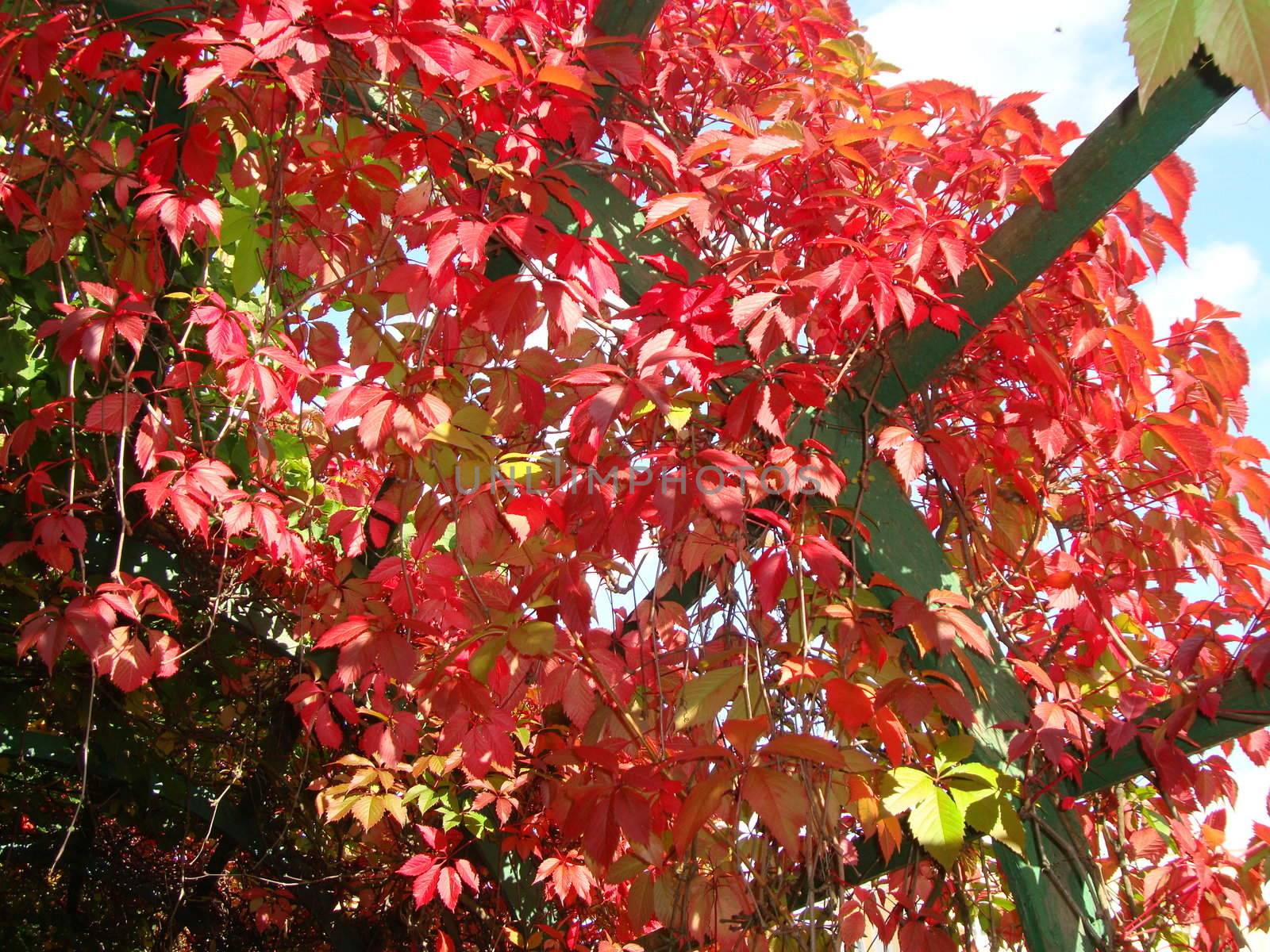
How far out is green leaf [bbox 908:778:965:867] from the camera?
3.88 feet

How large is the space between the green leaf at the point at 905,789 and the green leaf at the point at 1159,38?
3.27 feet

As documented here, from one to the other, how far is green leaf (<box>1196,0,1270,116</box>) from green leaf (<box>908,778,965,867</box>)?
99 centimetres

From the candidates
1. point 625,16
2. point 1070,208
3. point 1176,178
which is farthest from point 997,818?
point 625,16

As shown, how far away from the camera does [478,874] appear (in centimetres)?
285

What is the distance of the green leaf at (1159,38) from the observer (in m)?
0.42

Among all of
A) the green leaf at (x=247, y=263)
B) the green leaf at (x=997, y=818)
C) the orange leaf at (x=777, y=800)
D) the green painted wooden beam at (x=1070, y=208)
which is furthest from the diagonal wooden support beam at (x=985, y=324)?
the green leaf at (x=247, y=263)

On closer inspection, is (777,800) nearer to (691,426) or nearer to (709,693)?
(709,693)

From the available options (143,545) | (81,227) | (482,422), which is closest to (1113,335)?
(482,422)

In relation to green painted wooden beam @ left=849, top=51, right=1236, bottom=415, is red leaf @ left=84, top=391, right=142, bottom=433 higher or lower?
higher

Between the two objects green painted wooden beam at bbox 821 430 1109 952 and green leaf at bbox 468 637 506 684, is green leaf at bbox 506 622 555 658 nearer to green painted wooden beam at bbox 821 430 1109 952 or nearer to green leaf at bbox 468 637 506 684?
green leaf at bbox 468 637 506 684

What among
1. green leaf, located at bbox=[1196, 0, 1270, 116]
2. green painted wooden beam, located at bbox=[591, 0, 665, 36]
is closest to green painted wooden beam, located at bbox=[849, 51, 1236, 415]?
green painted wooden beam, located at bbox=[591, 0, 665, 36]

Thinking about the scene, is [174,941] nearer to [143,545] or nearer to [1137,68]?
[143,545]

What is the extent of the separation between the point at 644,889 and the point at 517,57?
4.16ft

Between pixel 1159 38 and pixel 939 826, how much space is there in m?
1.02
